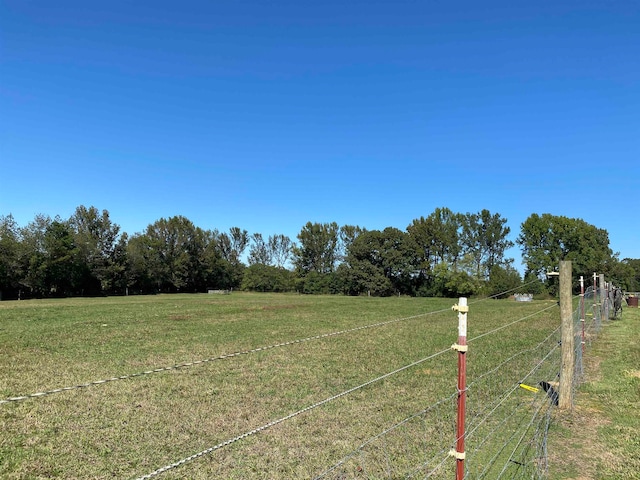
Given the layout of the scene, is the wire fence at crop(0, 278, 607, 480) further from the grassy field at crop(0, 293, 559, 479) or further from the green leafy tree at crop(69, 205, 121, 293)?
the green leafy tree at crop(69, 205, 121, 293)

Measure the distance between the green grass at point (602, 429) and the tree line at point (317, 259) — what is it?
157 ft

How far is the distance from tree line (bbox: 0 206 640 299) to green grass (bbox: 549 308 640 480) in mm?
47747

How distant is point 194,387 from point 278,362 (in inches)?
87.7

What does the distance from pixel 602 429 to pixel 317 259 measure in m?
66.2

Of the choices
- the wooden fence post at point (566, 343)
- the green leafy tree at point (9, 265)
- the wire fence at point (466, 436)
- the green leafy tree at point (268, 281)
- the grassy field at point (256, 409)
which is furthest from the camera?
the green leafy tree at point (268, 281)

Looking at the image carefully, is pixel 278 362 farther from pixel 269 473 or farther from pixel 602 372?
pixel 602 372

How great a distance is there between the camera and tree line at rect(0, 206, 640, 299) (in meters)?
47.5

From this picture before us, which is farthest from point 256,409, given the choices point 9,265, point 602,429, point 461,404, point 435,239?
point 435,239

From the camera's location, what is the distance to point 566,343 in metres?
5.05

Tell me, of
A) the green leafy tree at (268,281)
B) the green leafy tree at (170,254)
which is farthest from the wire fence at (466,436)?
the green leafy tree at (268,281)

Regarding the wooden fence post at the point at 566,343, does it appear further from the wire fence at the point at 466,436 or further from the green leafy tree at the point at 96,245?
the green leafy tree at the point at 96,245

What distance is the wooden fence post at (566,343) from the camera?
4.82 metres

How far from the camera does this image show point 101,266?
52.7 metres

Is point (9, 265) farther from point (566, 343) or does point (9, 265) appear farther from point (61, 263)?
point (566, 343)
